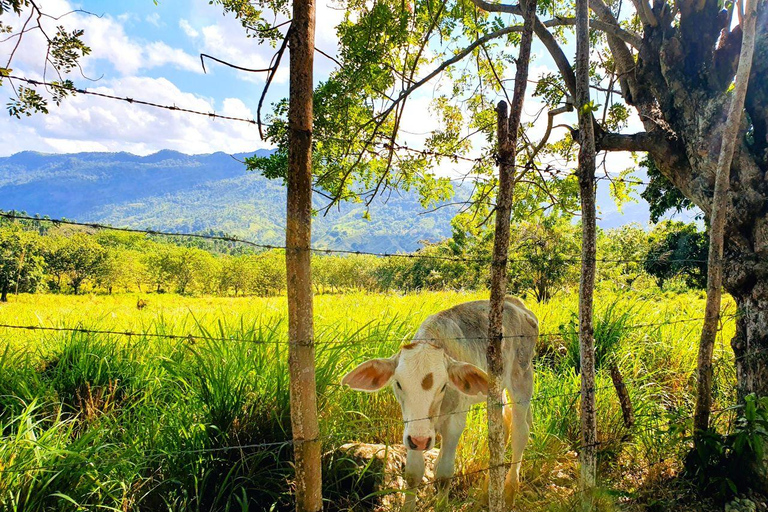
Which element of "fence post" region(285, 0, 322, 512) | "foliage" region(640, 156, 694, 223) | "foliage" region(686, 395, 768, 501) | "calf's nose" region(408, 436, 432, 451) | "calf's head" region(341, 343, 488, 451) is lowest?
"foliage" region(686, 395, 768, 501)

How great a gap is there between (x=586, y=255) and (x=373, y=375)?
5.21 ft

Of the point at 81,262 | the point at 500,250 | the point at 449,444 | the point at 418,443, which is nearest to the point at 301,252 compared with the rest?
the point at 500,250

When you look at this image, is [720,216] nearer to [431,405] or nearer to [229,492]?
[431,405]

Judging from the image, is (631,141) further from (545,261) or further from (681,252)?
(681,252)

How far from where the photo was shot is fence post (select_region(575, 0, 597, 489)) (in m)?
3.09

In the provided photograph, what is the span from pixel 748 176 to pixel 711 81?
0.98 m

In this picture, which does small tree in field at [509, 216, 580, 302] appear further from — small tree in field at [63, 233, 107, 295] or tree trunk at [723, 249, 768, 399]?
small tree in field at [63, 233, 107, 295]

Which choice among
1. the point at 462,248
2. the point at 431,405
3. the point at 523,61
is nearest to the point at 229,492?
the point at 431,405

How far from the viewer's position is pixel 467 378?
3.04 m

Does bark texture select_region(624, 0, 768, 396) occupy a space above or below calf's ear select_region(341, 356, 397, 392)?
above

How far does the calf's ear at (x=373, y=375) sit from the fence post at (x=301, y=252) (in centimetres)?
90

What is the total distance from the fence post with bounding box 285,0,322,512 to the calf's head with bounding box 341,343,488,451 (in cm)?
86

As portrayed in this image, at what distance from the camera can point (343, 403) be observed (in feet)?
13.0

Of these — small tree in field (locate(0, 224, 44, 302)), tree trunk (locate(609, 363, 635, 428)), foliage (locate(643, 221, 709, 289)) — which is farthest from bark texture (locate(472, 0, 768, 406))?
small tree in field (locate(0, 224, 44, 302))
